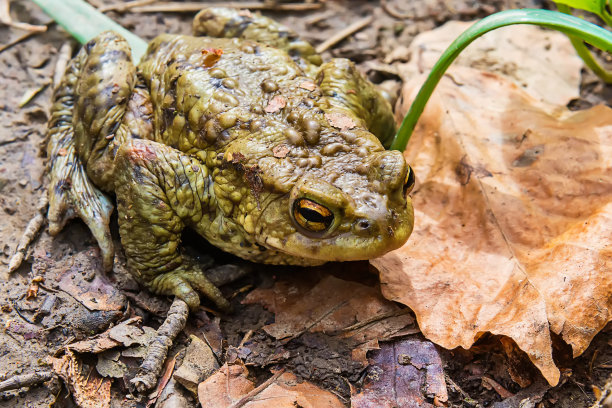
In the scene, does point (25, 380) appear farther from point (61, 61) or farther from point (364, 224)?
point (61, 61)

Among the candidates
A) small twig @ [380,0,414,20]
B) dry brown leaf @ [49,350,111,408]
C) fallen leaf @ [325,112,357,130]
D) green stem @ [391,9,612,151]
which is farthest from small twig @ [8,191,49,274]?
small twig @ [380,0,414,20]

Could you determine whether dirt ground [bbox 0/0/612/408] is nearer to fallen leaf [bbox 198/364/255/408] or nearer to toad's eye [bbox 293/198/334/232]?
fallen leaf [bbox 198/364/255/408]

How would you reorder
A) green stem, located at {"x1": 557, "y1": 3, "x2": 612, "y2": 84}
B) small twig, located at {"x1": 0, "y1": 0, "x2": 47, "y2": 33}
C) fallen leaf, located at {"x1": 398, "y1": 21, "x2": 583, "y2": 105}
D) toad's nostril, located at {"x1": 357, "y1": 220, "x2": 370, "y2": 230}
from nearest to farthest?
1. toad's nostril, located at {"x1": 357, "y1": 220, "x2": 370, "y2": 230}
2. green stem, located at {"x1": 557, "y1": 3, "x2": 612, "y2": 84}
3. fallen leaf, located at {"x1": 398, "y1": 21, "x2": 583, "y2": 105}
4. small twig, located at {"x1": 0, "y1": 0, "x2": 47, "y2": 33}

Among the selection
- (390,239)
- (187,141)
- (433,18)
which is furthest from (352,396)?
(433,18)

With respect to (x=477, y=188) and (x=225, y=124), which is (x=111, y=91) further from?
(x=477, y=188)

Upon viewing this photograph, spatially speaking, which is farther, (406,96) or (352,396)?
(406,96)

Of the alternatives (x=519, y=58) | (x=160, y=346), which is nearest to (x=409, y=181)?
(x=160, y=346)

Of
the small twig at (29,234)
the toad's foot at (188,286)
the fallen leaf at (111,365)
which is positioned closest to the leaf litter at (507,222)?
the toad's foot at (188,286)

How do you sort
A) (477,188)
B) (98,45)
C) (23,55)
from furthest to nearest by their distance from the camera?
(23,55) → (98,45) → (477,188)
